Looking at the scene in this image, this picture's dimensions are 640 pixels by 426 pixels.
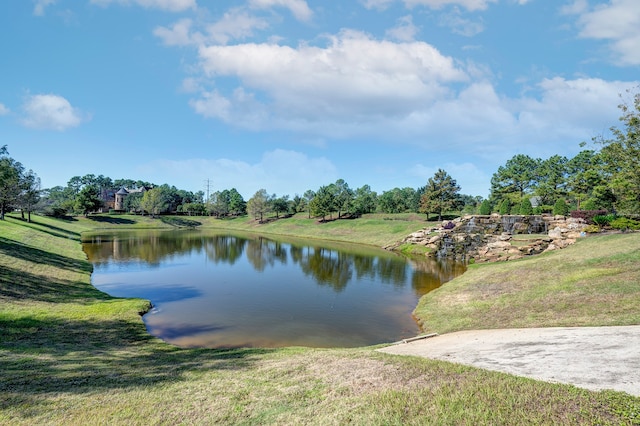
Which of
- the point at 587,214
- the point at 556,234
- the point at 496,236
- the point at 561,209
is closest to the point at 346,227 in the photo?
the point at 496,236

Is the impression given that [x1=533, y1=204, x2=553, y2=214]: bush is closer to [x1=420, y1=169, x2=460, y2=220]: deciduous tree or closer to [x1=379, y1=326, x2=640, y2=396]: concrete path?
[x1=420, y1=169, x2=460, y2=220]: deciduous tree

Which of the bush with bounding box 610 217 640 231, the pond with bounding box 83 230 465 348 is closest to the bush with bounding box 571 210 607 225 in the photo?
the bush with bounding box 610 217 640 231

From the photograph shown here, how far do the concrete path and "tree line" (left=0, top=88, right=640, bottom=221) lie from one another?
2035 centimetres

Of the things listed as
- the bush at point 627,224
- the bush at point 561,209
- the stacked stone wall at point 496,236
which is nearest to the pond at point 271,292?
the stacked stone wall at point 496,236

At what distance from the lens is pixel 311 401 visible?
6.99 metres

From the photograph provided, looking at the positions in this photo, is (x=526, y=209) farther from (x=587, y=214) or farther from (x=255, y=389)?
(x=255, y=389)

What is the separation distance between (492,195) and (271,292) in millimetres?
71786

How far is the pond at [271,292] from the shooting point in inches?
711

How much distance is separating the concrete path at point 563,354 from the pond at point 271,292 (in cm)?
663

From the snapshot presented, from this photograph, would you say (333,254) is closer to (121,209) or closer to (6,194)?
(6,194)

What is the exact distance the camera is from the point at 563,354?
9.16m

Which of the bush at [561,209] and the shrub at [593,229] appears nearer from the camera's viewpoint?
the shrub at [593,229]

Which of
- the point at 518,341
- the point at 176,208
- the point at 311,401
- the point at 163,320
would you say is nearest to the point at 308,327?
the point at 163,320

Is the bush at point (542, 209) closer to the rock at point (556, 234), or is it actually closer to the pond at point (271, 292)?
the rock at point (556, 234)
